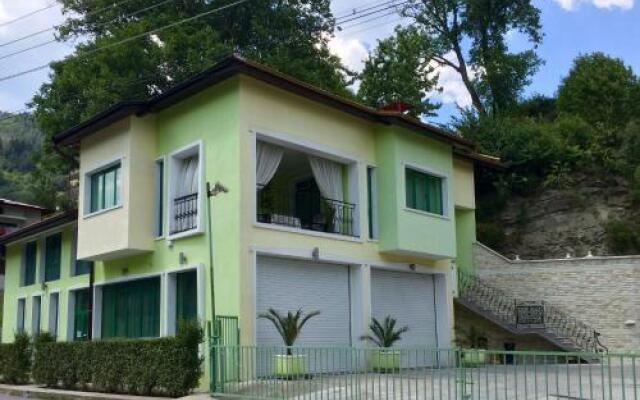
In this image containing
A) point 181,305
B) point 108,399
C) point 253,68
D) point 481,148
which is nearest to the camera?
point 108,399

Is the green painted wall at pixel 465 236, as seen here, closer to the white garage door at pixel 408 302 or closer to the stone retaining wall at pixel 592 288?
the stone retaining wall at pixel 592 288

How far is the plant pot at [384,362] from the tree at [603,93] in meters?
23.3

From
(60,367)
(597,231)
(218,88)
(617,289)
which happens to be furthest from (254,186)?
(597,231)

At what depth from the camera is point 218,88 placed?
711 inches

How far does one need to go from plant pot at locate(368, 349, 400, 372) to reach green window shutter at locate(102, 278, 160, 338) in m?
6.82

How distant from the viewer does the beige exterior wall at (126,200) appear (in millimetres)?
19125

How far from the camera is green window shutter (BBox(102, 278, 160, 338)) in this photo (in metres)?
19.5

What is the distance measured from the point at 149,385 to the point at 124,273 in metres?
5.80

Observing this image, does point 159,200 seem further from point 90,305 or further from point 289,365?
point 289,365

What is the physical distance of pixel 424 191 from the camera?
22.3 metres

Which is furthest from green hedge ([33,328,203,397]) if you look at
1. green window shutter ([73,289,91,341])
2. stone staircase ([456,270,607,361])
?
stone staircase ([456,270,607,361])

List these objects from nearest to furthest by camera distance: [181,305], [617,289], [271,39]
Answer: [181,305] → [617,289] → [271,39]

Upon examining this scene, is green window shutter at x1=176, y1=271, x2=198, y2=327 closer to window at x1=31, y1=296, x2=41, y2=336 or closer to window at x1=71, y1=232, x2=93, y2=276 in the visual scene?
window at x1=71, y1=232, x2=93, y2=276

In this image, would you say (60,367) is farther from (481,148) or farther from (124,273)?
(481,148)
